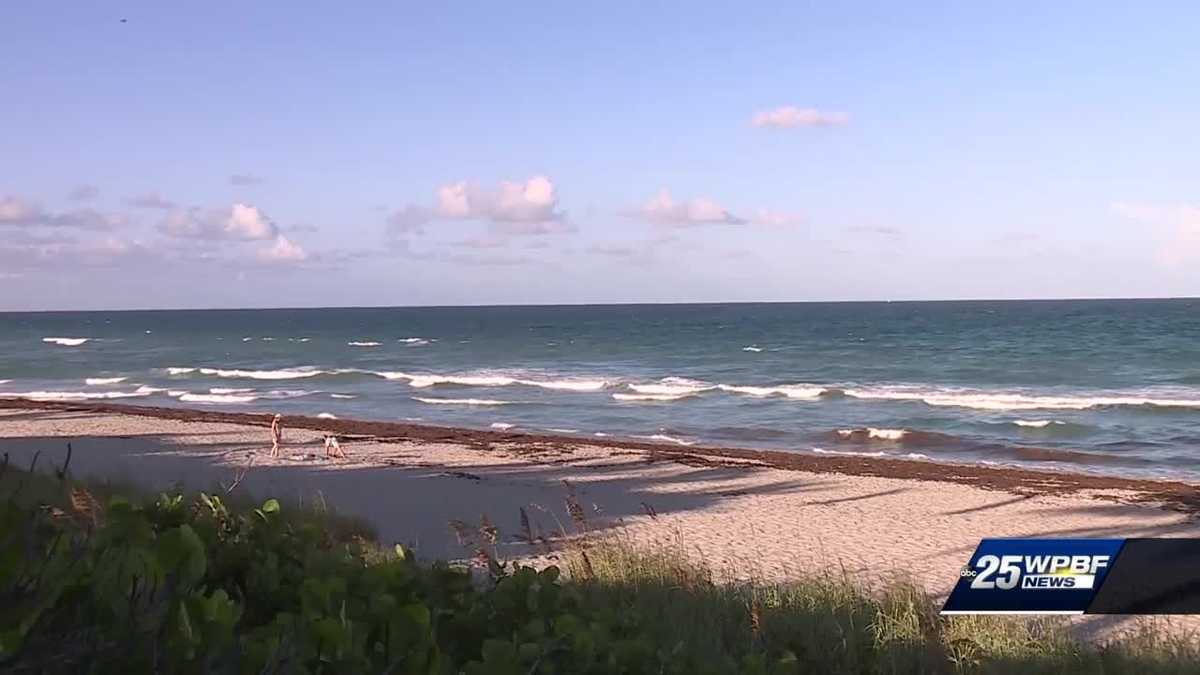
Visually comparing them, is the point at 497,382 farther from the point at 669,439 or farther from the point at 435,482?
the point at 435,482

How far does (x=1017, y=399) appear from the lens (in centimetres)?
3397

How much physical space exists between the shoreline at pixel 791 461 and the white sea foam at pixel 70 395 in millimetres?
6744

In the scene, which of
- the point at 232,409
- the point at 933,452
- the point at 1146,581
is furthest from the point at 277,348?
the point at 1146,581

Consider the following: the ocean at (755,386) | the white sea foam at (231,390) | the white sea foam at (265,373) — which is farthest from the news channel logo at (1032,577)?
the white sea foam at (265,373)

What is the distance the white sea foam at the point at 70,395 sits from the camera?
3822cm

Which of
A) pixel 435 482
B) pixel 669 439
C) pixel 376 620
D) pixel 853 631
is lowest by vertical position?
pixel 669 439

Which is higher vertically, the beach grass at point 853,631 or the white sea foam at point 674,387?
the beach grass at point 853,631

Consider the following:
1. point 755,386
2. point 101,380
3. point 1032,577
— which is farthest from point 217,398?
point 1032,577

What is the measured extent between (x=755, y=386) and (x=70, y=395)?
79.9 ft

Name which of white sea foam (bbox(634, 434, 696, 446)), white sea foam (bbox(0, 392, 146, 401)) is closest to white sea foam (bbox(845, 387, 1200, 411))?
white sea foam (bbox(634, 434, 696, 446))

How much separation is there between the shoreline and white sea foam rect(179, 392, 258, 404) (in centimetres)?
623

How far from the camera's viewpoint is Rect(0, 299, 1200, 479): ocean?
87.8 ft

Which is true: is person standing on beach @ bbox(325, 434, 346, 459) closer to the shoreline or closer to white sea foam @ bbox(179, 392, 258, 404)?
the shoreline

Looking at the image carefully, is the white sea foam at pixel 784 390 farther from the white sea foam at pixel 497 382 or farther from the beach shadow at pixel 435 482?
the beach shadow at pixel 435 482
